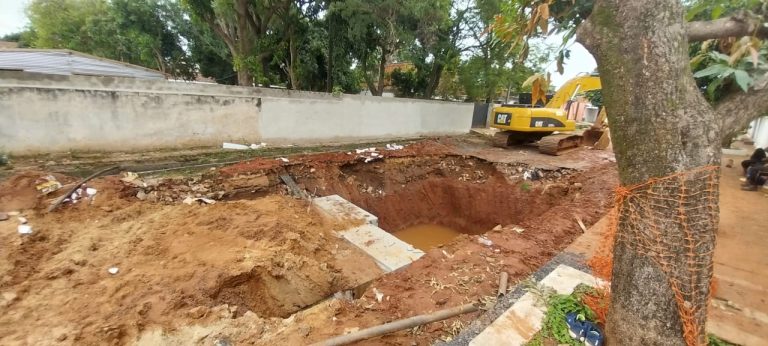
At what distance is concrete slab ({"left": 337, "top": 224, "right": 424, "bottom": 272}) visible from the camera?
3.57m

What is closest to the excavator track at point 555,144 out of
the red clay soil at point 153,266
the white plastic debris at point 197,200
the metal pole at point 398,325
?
the red clay soil at point 153,266

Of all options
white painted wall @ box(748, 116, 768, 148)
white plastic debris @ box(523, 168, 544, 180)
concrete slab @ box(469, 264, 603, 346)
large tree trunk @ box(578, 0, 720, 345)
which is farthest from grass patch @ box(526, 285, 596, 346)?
white painted wall @ box(748, 116, 768, 148)

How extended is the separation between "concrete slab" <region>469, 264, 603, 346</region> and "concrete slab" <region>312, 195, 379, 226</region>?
2533 mm

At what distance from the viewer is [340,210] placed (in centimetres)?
477

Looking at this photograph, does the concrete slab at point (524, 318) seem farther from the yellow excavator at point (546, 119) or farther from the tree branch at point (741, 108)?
the yellow excavator at point (546, 119)

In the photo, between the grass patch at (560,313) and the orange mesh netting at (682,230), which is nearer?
the orange mesh netting at (682,230)

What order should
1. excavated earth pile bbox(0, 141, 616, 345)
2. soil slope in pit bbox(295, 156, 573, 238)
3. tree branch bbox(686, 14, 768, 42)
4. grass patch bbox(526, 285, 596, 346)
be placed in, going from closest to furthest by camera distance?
tree branch bbox(686, 14, 768, 42) → grass patch bbox(526, 285, 596, 346) → excavated earth pile bbox(0, 141, 616, 345) → soil slope in pit bbox(295, 156, 573, 238)

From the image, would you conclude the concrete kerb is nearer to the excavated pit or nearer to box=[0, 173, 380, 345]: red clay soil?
box=[0, 173, 380, 345]: red clay soil

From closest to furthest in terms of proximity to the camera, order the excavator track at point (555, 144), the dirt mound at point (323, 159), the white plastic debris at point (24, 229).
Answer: the white plastic debris at point (24, 229), the dirt mound at point (323, 159), the excavator track at point (555, 144)

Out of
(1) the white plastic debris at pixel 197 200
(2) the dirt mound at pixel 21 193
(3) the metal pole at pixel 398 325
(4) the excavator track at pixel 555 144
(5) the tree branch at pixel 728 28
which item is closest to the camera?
(5) the tree branch at pixel 728 28

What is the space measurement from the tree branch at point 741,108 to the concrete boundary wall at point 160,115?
23.2 ft

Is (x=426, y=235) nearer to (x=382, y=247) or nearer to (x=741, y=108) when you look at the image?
(x=382, y=247)

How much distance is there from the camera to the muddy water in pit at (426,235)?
6.44 meters

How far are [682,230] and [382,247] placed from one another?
2911 mm
